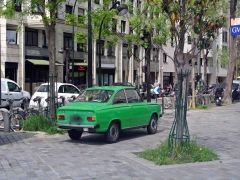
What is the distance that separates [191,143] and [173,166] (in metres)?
1.21

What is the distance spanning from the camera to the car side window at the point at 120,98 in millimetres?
12520

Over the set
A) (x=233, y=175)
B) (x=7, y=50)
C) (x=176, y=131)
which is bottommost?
(x=233, y=175)

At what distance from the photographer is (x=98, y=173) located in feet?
26.9

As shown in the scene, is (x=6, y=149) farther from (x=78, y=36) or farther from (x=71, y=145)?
(x=78, y=36)

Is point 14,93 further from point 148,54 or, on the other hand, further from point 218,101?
point 218,101

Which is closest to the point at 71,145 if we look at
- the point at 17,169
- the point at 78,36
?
the point at 17,169

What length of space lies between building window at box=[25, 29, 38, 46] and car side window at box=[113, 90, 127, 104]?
26195 mm

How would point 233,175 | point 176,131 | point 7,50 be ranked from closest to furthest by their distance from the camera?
1. point 233,175
2. point 176,131
3. point 7,50

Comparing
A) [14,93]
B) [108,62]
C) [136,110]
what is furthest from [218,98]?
[108,62]

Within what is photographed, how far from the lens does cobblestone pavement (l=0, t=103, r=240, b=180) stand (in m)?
8.13

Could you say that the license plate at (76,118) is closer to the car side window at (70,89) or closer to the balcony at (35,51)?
the car side window at (70,89)

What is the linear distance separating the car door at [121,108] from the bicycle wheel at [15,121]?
12.4 feet

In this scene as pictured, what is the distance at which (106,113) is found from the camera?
11.8 metres

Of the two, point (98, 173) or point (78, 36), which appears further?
point (78, 36)
